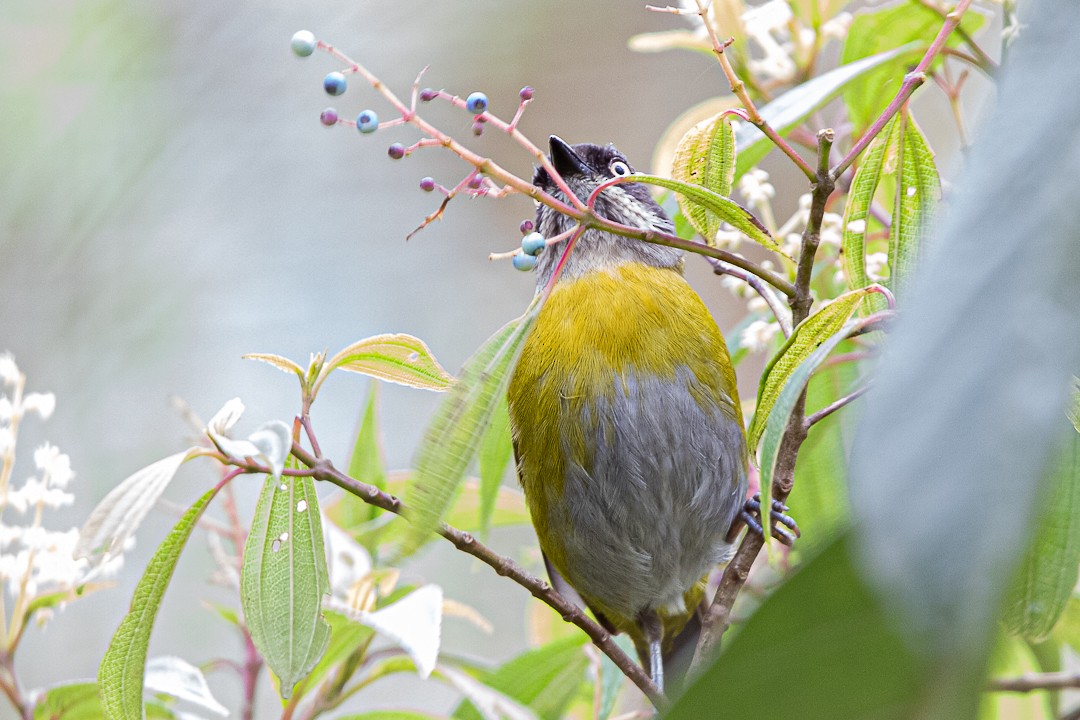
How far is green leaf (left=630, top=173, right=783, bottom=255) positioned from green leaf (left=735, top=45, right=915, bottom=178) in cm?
26

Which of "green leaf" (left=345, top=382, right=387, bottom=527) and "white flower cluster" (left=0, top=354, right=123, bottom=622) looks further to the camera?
"green leaf" (left=345, top=382, right=387, bottom=527)

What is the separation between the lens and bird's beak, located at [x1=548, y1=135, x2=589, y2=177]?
1.77 meters

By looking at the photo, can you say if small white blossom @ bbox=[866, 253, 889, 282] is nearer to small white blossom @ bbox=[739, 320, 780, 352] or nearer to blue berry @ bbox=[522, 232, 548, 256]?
small white blossom @ bbox=[739, 320, 780, 352]

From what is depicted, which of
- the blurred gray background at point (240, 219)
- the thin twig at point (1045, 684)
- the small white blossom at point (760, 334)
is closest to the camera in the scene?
the thin twig at point (1045, 684)

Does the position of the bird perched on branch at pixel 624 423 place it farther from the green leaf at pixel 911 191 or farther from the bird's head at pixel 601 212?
the green leaf at pixel 911 191

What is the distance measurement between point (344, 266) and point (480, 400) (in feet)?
14.6

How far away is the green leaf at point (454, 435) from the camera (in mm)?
880

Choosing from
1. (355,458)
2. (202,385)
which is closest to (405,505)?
(355,458)

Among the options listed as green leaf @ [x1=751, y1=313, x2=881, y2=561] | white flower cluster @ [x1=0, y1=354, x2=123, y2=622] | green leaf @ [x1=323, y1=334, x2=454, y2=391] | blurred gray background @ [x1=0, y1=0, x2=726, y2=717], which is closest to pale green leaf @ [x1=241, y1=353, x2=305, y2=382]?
Answer: green leaf @ [x1=323, y1=334, x2=454, y2=391]

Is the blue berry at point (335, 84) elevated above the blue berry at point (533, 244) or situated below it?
above

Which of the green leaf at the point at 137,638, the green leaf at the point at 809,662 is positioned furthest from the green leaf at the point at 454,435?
the green leaf at the point at 809,662

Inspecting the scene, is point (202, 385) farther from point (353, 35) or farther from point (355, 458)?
point (355, 458)

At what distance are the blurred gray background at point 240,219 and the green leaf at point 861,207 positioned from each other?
3.20 metres

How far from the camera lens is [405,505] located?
0.88m
